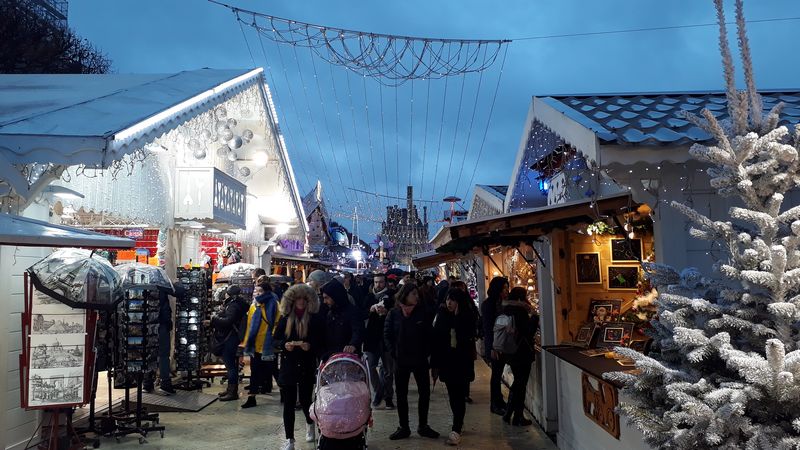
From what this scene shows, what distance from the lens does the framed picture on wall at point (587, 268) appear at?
8352 millimetres

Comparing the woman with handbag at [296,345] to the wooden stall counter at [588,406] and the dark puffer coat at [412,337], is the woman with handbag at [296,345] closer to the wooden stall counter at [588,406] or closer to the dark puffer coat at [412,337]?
the dark puffer coat at [412,337]

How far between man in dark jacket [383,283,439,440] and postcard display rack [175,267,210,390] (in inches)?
177

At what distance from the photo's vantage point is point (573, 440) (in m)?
6.26

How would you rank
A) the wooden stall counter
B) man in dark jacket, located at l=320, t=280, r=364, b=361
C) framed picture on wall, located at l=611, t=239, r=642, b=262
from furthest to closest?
1. framed picture on wall, located at l=611, t=239, r=642, b=262
2. man in dark jacket, located at l=320, t=280, r=364, b=361
3. the wooden stall counter

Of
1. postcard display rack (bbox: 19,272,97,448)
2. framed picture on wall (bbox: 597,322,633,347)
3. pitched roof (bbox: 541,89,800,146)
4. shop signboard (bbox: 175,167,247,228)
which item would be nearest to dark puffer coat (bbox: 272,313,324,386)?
postcard display rack (bbox: 19,272,97,448)

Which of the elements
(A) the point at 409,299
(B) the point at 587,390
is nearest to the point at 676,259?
(B) the point at 587,390

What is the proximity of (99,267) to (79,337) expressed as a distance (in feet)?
2.59

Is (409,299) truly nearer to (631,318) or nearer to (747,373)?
(631,318)

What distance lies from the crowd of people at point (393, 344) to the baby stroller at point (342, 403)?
3.8 inches

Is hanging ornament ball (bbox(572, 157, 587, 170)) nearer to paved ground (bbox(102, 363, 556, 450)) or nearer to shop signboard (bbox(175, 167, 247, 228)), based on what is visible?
paved ground (bbox(102, 363, 556, 450))

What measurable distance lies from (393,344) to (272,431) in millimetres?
1938

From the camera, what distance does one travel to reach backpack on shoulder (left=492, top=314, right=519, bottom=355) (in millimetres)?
7559

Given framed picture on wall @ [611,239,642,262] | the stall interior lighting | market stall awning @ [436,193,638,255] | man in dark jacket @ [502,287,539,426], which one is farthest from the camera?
framed picture on wall @ [611,239,642,262]

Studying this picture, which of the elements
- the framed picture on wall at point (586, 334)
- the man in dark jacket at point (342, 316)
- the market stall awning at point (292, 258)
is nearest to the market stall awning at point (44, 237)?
the man in dark jacket at point (342, 316)
